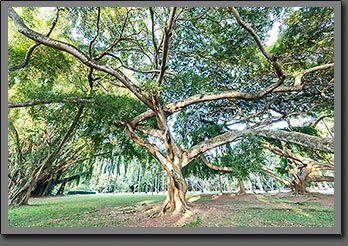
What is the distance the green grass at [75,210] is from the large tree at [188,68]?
23.7 inches

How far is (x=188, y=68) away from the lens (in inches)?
139

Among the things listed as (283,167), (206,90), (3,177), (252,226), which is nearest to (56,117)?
(3,177)

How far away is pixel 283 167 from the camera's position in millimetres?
4238

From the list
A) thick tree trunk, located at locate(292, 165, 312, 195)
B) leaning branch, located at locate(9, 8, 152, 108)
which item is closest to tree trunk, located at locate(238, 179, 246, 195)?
thick tree trunk, located at locate(292, 165, 312, 195)

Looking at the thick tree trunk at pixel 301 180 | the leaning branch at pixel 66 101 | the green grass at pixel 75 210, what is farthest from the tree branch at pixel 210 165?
the leaning branch at pixel 66 101

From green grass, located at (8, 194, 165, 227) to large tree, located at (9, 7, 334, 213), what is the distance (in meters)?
0.60

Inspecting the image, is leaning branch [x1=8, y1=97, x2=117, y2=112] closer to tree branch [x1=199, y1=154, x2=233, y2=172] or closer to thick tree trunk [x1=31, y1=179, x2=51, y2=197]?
thick tree trunk [x1=31, y1=179, x2=51, y2=197]

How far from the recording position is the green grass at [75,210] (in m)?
2.22

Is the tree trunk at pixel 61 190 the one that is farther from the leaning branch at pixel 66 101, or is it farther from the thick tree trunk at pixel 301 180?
the thick tree trunk at pixel 301 180

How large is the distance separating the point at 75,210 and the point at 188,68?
2689mm

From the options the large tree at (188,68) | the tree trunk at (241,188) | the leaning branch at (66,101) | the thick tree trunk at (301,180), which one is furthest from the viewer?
the thick tree trunk at (301,180)

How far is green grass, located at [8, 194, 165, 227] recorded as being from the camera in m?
2.22

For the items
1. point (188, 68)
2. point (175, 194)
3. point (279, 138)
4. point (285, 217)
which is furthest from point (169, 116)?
point (285, 217)

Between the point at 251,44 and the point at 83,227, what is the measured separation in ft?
10.1
